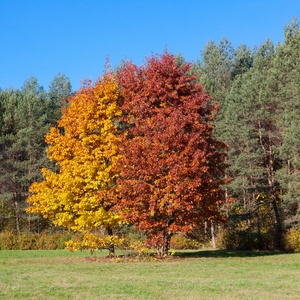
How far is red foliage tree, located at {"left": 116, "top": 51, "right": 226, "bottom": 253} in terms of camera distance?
17.1 metres

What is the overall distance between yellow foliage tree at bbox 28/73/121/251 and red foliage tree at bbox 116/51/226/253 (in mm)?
935

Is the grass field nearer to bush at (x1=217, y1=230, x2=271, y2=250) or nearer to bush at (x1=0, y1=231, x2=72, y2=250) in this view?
bush at (x1=217, y1=230, x2=271, y2=250)

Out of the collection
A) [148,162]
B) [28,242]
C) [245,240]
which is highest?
[148,162]

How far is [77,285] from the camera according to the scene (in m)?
10.6

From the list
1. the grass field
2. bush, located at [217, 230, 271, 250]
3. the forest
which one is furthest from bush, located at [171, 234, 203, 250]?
the grass field

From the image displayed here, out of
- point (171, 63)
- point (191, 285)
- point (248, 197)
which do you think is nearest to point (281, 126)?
point (248, 197)

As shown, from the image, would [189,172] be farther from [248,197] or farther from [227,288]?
[248,197]

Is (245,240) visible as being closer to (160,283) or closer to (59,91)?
(160,283)

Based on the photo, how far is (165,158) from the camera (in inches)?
691

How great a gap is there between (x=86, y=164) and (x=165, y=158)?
3.99 m

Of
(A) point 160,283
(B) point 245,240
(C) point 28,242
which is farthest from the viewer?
(C) point 28,242

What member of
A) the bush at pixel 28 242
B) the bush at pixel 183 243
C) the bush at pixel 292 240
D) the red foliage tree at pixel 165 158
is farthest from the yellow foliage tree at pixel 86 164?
the bush at pixel 292 240

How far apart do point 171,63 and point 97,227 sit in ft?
31.5

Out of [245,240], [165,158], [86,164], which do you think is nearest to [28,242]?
[86,164]
